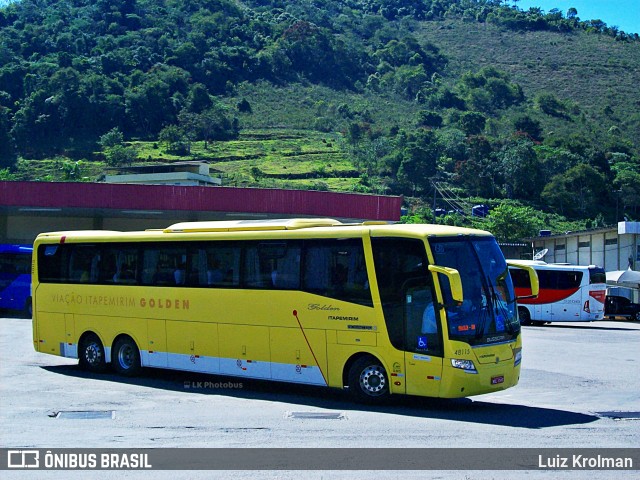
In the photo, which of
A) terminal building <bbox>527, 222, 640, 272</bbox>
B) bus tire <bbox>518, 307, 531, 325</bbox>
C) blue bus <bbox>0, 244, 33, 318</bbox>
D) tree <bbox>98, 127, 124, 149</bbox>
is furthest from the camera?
tree <bbox>98, 127, 124, 149</bbox>

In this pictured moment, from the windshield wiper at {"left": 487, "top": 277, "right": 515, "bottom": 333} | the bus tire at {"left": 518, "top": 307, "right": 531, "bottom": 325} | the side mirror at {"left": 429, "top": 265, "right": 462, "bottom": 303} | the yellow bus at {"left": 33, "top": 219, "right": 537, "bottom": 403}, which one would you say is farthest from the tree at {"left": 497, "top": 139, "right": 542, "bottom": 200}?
the side mirror at {"left": 429, "top": 265, "right": 462, "bottom": 303}

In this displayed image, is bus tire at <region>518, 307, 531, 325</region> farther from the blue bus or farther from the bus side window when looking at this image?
the bus side window

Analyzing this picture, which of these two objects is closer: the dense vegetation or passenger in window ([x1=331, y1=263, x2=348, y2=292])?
passenger in window ([x1=331, y1=263, x2=348, y2=292])

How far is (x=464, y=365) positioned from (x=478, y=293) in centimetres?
116

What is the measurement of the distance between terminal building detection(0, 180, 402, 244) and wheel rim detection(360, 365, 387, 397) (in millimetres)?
27585

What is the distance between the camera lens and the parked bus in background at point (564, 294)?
39.6 m

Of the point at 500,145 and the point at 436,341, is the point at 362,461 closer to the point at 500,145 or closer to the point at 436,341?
A: the point at 436,341

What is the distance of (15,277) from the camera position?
36.6 metres

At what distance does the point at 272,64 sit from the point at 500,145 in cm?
5599

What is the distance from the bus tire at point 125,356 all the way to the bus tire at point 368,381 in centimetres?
554

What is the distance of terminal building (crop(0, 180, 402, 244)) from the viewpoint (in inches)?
1620

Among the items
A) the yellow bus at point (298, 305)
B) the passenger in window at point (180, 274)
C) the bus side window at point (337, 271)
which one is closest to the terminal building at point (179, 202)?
the yellow bus at point (298, 305)

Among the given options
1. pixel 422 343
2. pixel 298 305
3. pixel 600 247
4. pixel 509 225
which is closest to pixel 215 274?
pixel 298 305

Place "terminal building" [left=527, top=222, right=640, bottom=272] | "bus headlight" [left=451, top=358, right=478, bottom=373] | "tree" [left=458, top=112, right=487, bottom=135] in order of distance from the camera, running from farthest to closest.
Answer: "tree" [left=458, top=112, right=487, bottom=135] < "terminal building" [left=527, top=222, right=640, bottom=272] < "bus headlight" [left=451, top=358, right=478, bottom=373]
